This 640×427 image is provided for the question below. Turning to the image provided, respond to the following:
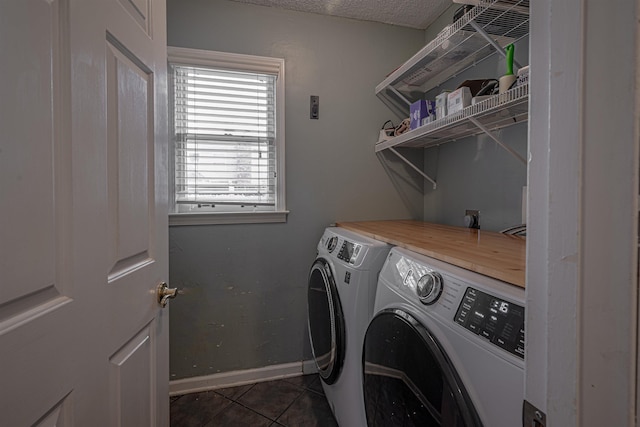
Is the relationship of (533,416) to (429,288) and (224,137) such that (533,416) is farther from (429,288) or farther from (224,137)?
(224,137)

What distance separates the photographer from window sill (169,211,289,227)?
1951mm

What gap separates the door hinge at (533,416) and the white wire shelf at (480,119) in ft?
3.32

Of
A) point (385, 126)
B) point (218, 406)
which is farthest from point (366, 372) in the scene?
point (385, 126)

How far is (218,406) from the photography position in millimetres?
1850

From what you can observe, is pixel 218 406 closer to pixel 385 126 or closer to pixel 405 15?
pixel 385 126

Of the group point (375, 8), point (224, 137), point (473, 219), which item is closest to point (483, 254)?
point (473, 219)

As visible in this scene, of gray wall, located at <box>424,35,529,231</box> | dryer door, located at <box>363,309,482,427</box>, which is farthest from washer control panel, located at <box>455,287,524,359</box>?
gray wall, located at <box>424,35,529,231</box>

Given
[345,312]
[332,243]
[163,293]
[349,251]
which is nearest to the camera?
[163,293]

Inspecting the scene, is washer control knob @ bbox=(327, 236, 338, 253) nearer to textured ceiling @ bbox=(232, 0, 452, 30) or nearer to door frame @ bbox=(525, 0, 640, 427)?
door frame @ bbox=(525, 0, 640, 427)

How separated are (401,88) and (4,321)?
235cm

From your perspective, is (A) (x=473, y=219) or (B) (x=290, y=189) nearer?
(A) (x=473, y=219)

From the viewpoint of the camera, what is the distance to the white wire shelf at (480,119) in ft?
3.82

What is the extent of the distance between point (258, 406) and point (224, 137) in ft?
5.33

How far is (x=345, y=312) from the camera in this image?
137 cm
